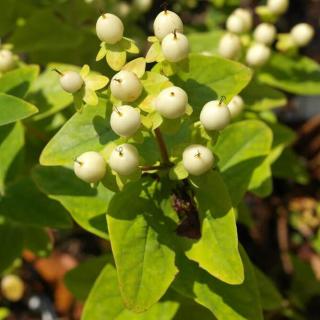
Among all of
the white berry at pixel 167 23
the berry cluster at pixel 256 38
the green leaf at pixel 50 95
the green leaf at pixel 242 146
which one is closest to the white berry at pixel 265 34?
the berry cluster at pixel 256 38

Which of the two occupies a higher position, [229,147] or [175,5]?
[229,147]

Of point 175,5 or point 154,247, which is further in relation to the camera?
point 175,5

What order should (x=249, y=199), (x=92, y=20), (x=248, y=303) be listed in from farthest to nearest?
1. (x=249, y=199)
2. (x=92, y=20)
3. (x=248, y=303)

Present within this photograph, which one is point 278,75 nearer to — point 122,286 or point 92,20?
point 92,20

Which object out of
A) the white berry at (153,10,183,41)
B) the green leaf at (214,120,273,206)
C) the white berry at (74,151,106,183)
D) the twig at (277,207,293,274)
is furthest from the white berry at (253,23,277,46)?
the twig at (277,207,293,274)

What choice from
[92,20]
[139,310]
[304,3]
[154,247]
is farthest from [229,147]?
[304,3]

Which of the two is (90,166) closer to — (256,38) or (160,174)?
(160,174)
